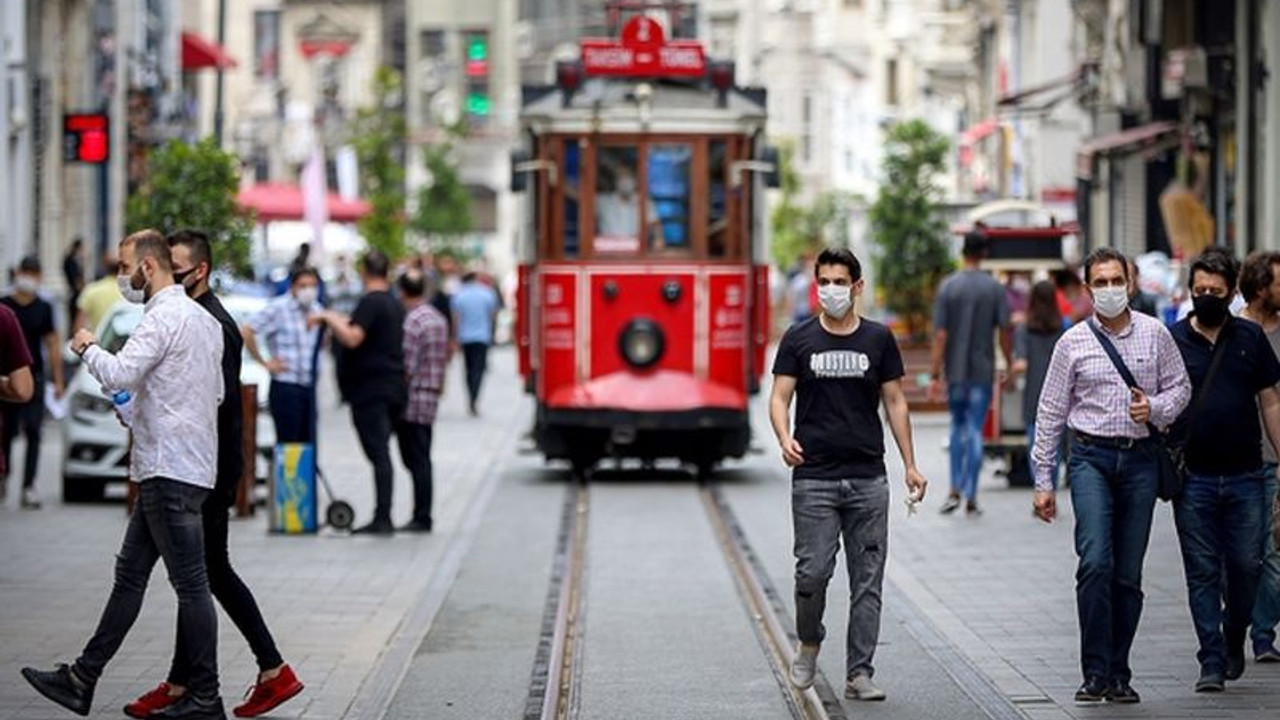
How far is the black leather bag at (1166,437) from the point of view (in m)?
11.8

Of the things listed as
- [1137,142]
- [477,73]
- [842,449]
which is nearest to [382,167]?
[477,73]

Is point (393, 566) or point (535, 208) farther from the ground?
point (535, 208)

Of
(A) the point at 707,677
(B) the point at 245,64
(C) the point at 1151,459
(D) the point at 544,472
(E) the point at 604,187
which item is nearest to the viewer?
(C) the point at 1151,459

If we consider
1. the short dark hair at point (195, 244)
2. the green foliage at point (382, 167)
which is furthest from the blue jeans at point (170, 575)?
the green foliage at point (382, 167)

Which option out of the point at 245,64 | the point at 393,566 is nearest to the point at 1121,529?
the point at 393,566

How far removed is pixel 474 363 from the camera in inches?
1414

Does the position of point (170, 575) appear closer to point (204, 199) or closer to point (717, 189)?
point (717, 189)

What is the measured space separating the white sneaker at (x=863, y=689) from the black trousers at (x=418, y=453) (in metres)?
8.08

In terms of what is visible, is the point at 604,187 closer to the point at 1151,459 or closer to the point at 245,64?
the point at 1151,459

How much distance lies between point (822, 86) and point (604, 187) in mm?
55221

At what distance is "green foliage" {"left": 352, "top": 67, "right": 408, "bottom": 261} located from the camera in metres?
56.3

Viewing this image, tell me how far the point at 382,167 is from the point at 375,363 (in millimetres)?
42040

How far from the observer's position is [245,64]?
282 feet

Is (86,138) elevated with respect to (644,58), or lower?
lower
